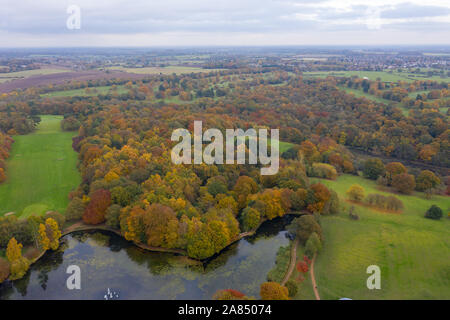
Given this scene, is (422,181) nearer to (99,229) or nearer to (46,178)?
(99,229)

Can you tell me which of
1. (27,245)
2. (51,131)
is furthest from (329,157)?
(51,131)

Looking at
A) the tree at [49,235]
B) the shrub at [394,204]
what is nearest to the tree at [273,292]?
the shrub at [394,204]

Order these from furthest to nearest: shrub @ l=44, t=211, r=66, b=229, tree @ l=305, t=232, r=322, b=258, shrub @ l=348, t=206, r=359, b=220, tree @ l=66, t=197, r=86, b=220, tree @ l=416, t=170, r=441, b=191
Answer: tree @ l=416, t=170, r=441, b=191 < shrub @ l=348, t=206, r=359, b=220 < tree @ l=66, t=197, r=86, b=220 < shrub @ l=44, t=211, r=66, b=229 < tree @ l=305, t=232, r=322, b=258

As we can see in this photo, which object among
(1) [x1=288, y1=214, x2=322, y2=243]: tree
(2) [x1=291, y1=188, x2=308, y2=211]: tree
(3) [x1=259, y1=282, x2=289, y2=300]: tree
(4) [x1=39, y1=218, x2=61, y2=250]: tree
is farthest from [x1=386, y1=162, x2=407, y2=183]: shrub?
(4) [x1=39, y1=218, x2=61, y2=250]: tree

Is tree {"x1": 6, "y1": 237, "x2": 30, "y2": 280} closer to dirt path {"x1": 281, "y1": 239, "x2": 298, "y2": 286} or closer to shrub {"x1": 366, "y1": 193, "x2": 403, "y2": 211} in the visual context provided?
dirt path {"x1": 281, "y1": 239, "x2": 298, "y2": 286}

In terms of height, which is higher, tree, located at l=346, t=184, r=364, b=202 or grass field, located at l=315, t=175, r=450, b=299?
tree, located at l=346, t=184, r=364, b=202

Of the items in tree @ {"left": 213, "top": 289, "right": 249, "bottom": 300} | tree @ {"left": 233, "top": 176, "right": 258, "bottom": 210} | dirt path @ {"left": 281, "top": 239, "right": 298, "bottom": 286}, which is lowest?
dirt path @ {"left": 281, "top": 239, "right": 298, "bottom": 286}

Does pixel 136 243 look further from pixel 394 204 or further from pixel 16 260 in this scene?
pixel 394 204
